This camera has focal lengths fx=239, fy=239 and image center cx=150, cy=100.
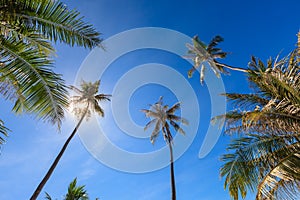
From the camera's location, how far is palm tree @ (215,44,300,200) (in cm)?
655

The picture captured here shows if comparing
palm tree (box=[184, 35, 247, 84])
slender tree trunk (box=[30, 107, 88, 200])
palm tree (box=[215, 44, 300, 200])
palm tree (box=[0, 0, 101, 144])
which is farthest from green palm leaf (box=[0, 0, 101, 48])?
palm tree (box=[184, 35, 247, 84])

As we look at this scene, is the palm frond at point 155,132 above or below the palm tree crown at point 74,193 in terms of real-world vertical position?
above

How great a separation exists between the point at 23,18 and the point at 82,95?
73.4 feet

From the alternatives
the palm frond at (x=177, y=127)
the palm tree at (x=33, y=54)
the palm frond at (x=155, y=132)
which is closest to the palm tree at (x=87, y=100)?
the palm frond at (x=155, y=132)

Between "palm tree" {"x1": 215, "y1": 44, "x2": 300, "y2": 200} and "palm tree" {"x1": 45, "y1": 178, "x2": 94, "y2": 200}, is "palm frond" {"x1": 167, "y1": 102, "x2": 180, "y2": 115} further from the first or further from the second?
"palm tree" {"x1": 215, "y1": 44, "x2": 300, "y2": 200}

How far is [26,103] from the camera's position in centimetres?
454

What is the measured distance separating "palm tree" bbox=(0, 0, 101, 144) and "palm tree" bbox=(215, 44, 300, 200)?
4712 millimetres

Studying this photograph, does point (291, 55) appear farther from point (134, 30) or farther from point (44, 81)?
point (134, 30)

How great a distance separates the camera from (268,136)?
8.52 metres

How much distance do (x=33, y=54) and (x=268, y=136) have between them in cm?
789

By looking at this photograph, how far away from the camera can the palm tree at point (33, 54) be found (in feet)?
14.0

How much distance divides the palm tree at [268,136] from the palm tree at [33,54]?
15.5 feet

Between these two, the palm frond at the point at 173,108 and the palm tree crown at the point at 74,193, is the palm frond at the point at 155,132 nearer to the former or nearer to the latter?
the palm frond at the point at 173,108

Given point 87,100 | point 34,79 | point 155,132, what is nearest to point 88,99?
point 87,100
